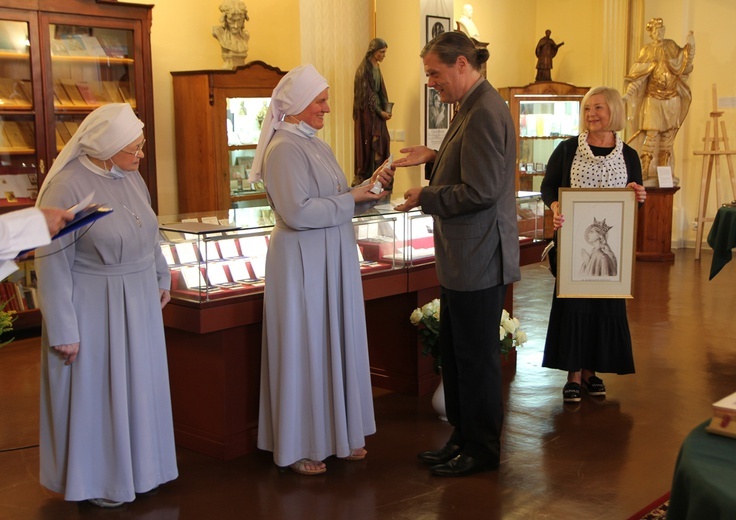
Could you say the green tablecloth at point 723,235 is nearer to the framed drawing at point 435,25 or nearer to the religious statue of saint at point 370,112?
the religious statue of saint at point 370,112

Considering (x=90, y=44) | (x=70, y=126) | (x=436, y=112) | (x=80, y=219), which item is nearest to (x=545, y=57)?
(x=436, y=112)

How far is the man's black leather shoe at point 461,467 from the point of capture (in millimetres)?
3699

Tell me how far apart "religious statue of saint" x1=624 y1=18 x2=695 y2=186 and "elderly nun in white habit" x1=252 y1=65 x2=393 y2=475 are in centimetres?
748

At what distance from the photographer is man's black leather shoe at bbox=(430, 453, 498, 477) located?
3699 millimetres

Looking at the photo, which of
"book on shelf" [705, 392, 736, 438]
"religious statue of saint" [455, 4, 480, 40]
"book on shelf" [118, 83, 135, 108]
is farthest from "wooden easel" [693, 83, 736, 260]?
"book on shelf" [705, 392, 736, 438]

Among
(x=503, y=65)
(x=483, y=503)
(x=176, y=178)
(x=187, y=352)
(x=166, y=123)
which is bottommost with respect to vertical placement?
(x=483, y=503)

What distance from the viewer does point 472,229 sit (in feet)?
11.5

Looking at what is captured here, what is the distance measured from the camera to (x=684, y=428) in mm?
4316

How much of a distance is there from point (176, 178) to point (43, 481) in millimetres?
5338

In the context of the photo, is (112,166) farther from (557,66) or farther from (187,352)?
(557,66)

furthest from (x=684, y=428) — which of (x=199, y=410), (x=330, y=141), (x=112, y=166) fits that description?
(x=330, y=141)

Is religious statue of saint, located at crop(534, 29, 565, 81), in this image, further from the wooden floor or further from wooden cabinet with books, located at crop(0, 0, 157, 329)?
the wooden floor

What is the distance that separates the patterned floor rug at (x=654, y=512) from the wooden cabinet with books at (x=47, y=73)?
16.1 ft

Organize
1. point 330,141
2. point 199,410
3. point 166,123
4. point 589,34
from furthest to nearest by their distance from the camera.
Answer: point 589,34 → point 330,141 → point 166,123 → point 199,410
